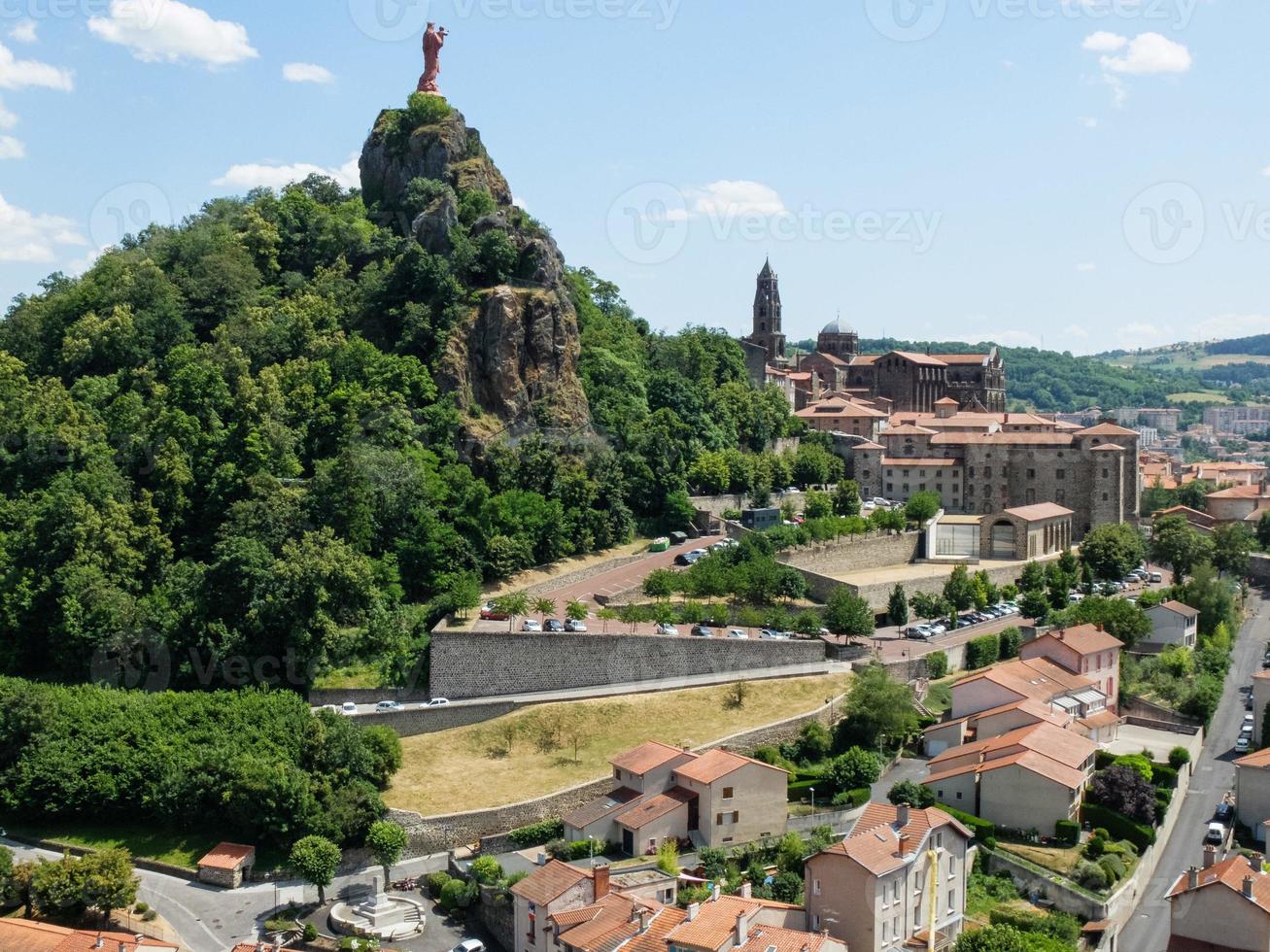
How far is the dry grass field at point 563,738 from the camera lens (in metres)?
38.8

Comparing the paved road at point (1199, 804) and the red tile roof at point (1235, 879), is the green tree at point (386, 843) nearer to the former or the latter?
the paved road at point (1199, 804)

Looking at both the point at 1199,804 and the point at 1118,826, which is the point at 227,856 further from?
the point at 1199,804

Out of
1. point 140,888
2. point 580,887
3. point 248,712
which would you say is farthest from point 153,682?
point 580,887

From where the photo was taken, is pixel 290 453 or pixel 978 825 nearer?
pixel 978 825

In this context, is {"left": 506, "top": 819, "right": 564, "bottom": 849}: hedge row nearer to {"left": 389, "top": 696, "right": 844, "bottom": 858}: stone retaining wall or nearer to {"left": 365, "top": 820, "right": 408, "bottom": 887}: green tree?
{"left": 389, "top": 696, "right": 844, "bottom": 858}: stone retaining wall

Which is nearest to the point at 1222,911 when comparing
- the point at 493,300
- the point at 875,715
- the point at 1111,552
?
the point at 875,715

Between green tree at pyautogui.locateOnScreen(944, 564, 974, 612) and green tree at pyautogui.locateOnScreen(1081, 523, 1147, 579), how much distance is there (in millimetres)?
8634

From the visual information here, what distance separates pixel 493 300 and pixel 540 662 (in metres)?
18.1

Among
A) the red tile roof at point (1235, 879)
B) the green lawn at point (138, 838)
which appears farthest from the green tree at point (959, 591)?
the green lawn at point (138, 838)

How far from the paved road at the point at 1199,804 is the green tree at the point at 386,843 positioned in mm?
18222

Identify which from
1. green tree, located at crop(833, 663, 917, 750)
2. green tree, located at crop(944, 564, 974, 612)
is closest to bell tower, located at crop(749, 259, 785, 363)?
green tree, located at crop(944, 564, 974, 612)

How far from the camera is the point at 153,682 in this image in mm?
44781

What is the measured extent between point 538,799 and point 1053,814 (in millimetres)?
13889

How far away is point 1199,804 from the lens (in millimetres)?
40375
